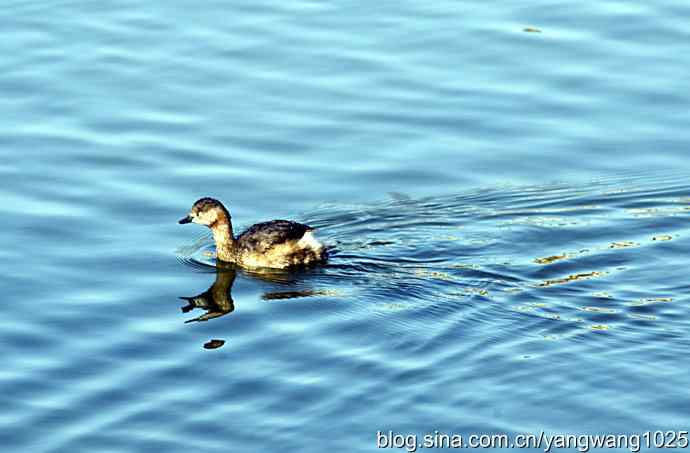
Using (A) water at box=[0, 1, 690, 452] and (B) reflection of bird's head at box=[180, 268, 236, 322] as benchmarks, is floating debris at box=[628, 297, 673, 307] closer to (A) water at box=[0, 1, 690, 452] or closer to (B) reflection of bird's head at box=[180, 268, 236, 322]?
(A) water at box=[0, 1, 690, 452]

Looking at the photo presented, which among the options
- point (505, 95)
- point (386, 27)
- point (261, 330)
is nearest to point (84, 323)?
point (261, 330)

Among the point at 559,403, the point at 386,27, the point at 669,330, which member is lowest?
the point at 559,403

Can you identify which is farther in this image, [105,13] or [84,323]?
[105,13]

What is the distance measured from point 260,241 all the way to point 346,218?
3.91ft

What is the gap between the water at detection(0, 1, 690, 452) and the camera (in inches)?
459

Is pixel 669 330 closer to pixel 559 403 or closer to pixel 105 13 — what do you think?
pixel 559 403

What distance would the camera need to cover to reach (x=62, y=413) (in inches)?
464

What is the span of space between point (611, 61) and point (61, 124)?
269 inches

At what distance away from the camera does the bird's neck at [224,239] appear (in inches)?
602

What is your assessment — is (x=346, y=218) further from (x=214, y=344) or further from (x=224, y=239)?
(x=214, y=344)

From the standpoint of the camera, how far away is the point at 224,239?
15.4 metres

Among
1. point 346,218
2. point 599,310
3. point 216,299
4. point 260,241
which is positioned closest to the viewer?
point 599,310

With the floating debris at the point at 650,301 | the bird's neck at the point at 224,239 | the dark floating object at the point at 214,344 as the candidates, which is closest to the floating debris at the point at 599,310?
the floating debris at the point at 650,301

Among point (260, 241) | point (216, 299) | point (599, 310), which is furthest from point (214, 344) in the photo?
point (599, 310)
